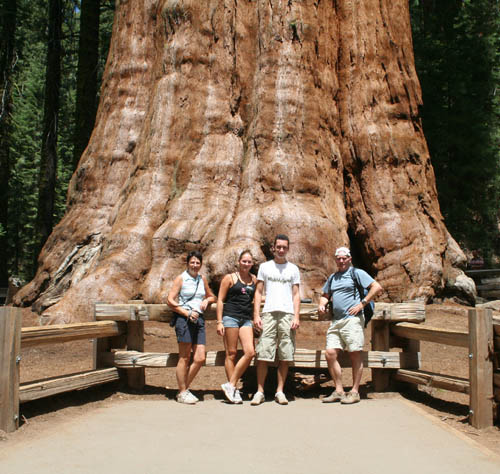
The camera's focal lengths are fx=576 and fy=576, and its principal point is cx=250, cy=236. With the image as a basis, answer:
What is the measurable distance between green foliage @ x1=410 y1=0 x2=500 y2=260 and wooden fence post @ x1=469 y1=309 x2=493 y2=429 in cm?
1339

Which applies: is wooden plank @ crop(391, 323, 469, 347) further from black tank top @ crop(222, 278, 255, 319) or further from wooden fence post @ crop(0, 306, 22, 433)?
wooden fence post @ crop(0, 306, 22, 433)

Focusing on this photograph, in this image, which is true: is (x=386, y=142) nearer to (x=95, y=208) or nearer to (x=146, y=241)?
(x=146, y=241)

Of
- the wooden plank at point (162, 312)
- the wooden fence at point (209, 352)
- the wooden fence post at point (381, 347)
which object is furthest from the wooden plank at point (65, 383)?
the wooden fence post at point (381, 347)

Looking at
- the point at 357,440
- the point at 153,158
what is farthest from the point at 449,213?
the point at 357,440

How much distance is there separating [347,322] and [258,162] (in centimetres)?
490

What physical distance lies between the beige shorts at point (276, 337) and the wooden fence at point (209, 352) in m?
0.44

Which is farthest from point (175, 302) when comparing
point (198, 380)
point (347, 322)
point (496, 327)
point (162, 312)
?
point (496, 327)

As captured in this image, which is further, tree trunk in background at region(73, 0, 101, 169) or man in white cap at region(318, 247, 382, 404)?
tree trunk in background at region(73, 0, 101, 169)

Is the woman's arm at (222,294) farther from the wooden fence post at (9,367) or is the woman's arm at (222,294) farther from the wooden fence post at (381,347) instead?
the wooden fence post at (9,367)

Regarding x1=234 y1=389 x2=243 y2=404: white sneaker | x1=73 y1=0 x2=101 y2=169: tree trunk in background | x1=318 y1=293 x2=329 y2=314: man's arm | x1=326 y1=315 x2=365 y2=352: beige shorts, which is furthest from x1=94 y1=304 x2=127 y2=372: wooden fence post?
x1=73 y1=0 x2=101 y2=169: tree trunk in background

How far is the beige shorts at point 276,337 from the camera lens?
6.18 m

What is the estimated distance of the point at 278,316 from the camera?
625 centimetres

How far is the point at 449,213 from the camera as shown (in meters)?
18.2

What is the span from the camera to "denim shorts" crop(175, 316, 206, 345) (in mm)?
6188
